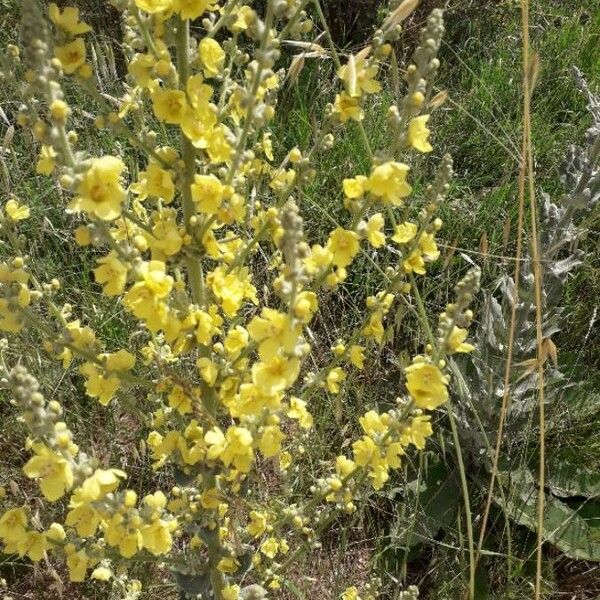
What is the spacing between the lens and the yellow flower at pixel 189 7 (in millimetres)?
1304

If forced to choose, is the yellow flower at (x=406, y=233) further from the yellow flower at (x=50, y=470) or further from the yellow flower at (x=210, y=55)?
the yellow flower at (x=50, y=470)

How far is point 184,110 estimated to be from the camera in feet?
4.77

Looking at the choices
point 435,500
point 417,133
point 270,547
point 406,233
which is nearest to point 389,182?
point 417,133

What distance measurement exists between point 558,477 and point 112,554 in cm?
200

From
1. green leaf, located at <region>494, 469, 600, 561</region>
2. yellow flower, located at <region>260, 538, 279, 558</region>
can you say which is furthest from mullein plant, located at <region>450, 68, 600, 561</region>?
yellow flower, located at <region>260, 538, 279, 558</region>

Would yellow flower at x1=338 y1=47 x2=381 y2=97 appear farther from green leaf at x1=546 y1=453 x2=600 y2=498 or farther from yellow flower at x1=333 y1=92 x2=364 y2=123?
green leaf at x1=546 y1=453 x2=600 y2=498

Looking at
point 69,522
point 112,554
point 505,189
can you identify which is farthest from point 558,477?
point 69,522

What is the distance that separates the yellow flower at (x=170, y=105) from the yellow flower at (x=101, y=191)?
0.17m

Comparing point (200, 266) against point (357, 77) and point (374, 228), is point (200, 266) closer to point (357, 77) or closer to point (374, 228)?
point (374, 228)

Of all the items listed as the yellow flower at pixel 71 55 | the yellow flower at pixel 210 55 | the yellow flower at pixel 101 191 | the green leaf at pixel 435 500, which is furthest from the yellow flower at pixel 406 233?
the green leaf at pixel 435 500

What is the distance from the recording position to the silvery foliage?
8.92 ft

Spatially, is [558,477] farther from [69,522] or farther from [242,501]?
[69,522]

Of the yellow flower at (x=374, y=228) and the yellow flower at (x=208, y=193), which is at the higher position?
the yellow flower at (x=208, y=193)

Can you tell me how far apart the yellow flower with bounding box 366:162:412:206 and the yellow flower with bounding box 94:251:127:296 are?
559 mm
